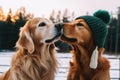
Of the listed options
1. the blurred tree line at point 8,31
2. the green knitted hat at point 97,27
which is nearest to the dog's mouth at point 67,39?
the green knitted hat at point 97,27

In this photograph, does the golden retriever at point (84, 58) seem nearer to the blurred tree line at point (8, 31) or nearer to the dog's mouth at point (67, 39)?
the dog's mouth at point (67, 39)

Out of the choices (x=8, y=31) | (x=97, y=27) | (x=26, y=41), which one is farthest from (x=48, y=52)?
(x=8, y=31)

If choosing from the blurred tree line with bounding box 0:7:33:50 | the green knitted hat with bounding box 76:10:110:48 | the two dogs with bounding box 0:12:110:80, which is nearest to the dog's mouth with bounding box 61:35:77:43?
the two dogs with bounding box 0:12:110:80

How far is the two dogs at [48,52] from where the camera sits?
181 inches

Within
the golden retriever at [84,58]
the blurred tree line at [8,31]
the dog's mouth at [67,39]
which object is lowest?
the blurred tree line at [8,31]

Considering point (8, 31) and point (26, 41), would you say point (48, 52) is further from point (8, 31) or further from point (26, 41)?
point (8, 31)

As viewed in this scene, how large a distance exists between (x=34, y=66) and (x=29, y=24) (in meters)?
0.45

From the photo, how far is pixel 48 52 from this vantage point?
4766mm

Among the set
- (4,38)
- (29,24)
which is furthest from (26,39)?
(4,38)

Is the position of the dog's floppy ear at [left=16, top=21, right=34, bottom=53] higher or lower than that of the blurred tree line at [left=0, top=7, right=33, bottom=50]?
higher

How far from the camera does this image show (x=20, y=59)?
4.61 metres

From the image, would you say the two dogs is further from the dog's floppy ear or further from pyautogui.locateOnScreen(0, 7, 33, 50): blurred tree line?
pyautogui.locateOnScreen(0, 7, 33, 50): blurred tree line

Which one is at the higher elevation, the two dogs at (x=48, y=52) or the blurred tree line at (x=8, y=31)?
the two dogs at (x=48, y=52)

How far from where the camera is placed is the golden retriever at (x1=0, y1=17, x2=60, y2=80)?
4.59 m
